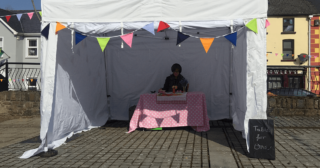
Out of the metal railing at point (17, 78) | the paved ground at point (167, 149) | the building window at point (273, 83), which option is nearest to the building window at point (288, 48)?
the building window at point (273, 83)

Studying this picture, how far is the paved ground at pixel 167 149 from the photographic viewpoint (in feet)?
14.0

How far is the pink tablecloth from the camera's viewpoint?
677 centimetres

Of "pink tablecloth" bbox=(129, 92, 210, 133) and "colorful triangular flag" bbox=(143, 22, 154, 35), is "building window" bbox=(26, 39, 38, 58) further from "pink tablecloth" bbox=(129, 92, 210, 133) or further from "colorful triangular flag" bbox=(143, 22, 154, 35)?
"colorful triangular flag" bbox=(143, 22, 154, 35)

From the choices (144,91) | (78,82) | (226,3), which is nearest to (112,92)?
(144,91)

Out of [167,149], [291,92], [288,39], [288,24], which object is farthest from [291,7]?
[167,149]

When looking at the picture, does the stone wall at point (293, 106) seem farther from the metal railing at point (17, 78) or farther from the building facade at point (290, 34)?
the building facade at point (290, 34)

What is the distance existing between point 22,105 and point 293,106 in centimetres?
907

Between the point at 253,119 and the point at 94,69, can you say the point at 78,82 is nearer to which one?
the point at 94,69

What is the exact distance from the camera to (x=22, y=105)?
9664 mm

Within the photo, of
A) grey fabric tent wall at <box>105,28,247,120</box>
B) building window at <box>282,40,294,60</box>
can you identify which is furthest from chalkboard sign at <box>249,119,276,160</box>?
building window at <box>282,40,294,60</box>

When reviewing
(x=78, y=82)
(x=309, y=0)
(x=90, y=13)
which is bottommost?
(x=78, y=82)

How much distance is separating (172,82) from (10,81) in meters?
6.28

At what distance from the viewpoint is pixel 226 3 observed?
16.7 feet

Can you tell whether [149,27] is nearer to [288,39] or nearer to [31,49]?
[288,39]
